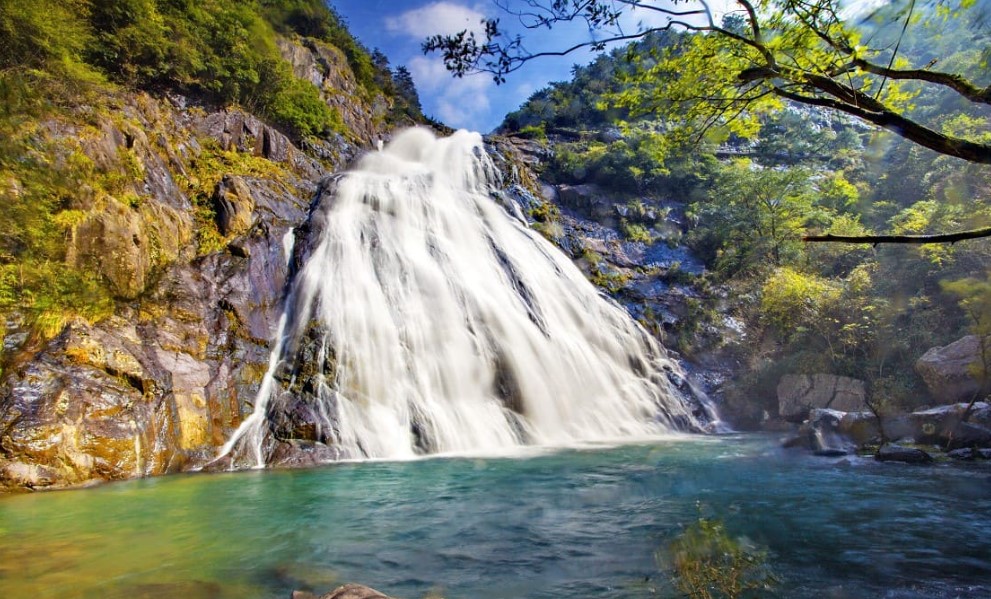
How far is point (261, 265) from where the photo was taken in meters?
14.2

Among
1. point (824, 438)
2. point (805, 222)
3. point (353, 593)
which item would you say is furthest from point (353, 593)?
point (805, 222)

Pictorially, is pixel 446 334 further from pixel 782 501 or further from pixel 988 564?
pixel 988 564

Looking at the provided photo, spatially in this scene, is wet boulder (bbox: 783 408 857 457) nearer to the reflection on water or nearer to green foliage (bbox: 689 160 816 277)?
the reflection on water

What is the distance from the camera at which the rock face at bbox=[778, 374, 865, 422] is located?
14.8m

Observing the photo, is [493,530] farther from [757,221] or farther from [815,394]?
[757,221]

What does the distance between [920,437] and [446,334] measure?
11082mm

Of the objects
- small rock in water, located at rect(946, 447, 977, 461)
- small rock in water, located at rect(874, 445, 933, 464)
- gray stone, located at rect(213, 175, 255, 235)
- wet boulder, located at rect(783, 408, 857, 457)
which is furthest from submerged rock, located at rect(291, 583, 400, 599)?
gray stone, located at rect(213, 175, 255, 235)

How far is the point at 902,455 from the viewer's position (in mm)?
9031

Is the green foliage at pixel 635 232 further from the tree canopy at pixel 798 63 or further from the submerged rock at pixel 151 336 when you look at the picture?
the tree canopy at pixel 798 63

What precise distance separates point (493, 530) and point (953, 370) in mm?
13192

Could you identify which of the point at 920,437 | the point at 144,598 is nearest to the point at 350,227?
the point at 144,598

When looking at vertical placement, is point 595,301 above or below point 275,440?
above

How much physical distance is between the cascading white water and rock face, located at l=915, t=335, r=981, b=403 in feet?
19.5

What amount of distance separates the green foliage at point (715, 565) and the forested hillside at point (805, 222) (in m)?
3.97
